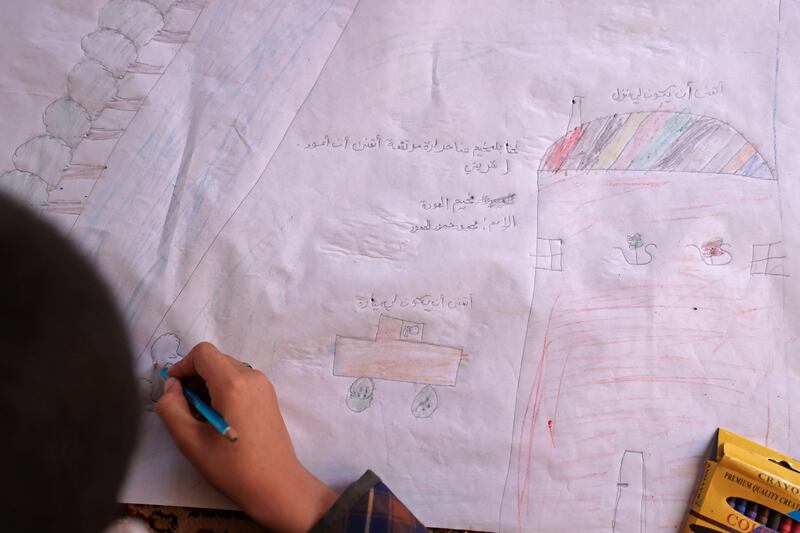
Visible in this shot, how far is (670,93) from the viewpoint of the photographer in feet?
2.01

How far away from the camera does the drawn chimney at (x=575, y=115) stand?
60 cm

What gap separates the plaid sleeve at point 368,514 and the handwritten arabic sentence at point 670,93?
0.43 metres

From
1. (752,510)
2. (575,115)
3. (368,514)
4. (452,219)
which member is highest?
(575,115)

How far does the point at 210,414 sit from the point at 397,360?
17 cm

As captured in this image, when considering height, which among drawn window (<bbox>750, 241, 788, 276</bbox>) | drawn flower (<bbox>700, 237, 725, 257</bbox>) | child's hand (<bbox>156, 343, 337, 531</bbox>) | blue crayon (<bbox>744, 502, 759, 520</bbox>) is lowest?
child's hand (<bbox>156, 343, 337, 531</bbox>)

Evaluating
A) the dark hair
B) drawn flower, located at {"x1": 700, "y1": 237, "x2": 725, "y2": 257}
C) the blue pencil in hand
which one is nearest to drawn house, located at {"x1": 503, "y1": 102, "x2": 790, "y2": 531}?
drawn flower, located at {"x1": 700, "y1": 237, "x2": 725, "y2": 257}

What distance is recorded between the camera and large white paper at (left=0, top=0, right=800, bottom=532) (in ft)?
1.83

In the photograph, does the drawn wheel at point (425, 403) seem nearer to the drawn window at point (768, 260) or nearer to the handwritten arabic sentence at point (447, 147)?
the handwritten arabic sentence at point (447, 147)

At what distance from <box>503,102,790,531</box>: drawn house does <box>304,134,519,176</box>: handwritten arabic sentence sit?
0.04 m

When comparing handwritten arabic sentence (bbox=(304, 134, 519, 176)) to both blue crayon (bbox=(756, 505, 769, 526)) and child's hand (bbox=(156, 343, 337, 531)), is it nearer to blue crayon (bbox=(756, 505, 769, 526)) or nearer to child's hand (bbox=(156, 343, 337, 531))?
child's hand (bbox=(156, 343, 337, 531))

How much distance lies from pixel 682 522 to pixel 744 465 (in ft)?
0.24

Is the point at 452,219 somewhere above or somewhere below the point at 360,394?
above

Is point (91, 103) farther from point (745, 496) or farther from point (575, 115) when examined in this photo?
point (745, 496)

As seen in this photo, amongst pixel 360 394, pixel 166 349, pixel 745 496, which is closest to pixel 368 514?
pixel 360 394
